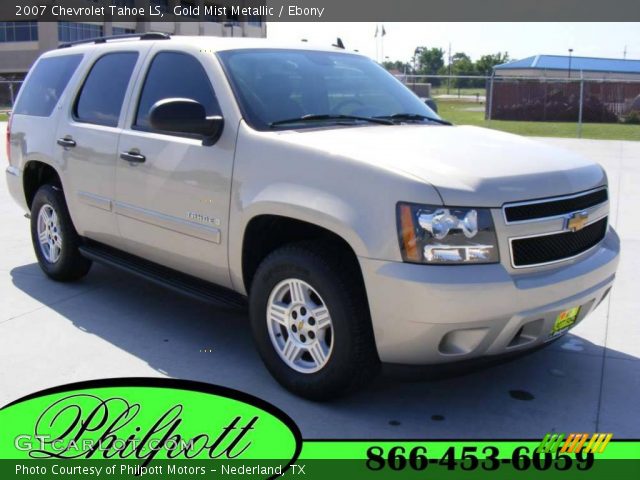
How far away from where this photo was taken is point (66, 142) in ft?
18.2

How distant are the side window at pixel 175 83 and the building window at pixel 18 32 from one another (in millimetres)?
55809

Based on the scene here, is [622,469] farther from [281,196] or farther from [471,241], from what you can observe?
[281,196]

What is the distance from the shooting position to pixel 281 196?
3803mm

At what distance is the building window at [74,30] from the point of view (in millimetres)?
56094

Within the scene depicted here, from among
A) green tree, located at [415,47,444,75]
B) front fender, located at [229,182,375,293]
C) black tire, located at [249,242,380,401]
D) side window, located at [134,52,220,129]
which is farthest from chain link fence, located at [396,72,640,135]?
green tree, located at [415,47,444,75]

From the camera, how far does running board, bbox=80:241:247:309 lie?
4.38 m

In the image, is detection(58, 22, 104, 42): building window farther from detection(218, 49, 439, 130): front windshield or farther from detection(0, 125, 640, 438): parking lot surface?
detection(218, 49, 439, 130): front windshield

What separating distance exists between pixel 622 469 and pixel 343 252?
163 cm

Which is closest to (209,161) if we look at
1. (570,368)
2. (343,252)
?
(343,252)

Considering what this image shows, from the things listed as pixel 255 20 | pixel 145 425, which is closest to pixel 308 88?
pixel 145 425

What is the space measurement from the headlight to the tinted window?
144 inches

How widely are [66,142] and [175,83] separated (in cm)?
129

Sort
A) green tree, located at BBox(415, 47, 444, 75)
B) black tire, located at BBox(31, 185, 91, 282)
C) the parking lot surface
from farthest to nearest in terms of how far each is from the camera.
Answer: green tree, located at BBox(415, 47, 444, 75), black tire, located at BBox(31, 185, 91, 282), the parking lot surface

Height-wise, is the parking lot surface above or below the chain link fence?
below
